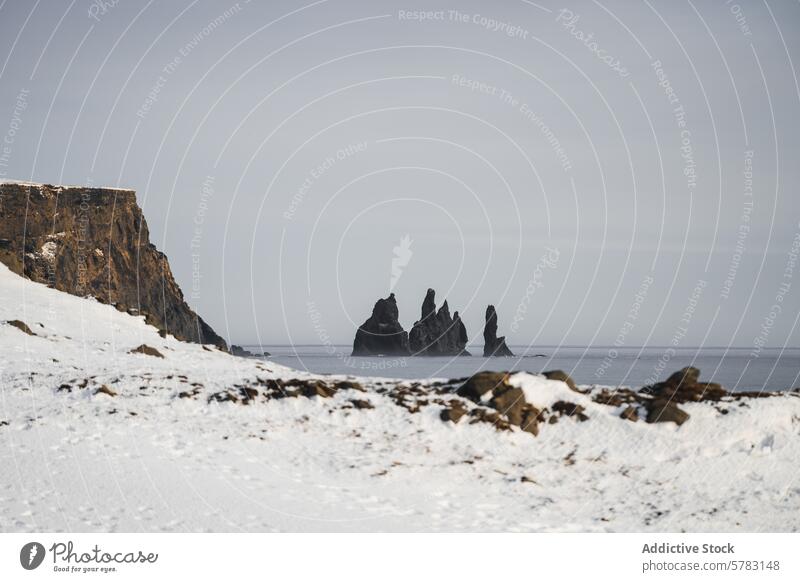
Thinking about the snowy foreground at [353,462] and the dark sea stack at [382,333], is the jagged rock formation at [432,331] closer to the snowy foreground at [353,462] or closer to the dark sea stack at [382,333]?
the dark sea stack at [382,333]

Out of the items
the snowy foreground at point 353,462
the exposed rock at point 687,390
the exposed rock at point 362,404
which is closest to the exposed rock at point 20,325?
the snowy foreground at point 353,462

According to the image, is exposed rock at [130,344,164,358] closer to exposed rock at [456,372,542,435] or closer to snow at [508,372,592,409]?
exposed rock at [456,372,542,435]

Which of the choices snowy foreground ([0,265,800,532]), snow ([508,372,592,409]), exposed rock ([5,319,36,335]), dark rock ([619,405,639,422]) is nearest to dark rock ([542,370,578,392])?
snow ([508,372,592,409])

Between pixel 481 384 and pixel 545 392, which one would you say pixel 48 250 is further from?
pixel 545 392

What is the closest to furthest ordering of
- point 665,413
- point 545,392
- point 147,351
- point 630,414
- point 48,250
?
point 665,413
point 630,414
point 545,392
point 147,351
point 48,250

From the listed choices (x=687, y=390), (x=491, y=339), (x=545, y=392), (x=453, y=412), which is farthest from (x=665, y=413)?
(x=491, y=339)

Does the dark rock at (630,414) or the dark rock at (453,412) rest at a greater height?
the dark rock at (630,414)
